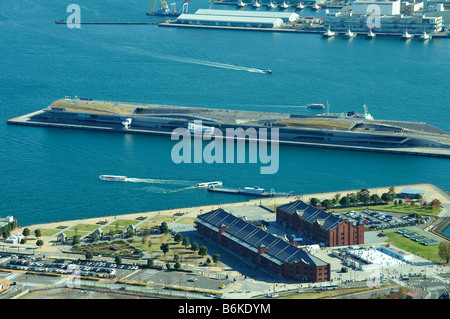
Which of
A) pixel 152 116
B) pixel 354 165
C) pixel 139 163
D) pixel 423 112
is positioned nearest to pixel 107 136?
pixel 152 116

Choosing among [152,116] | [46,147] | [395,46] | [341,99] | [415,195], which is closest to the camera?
[415,195]

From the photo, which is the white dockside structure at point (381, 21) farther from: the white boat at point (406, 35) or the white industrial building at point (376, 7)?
the white boat at point (406, 35)

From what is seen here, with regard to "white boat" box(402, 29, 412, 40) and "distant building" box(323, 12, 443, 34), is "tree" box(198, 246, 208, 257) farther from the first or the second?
"distant building" box(323, 12, 443, 34)

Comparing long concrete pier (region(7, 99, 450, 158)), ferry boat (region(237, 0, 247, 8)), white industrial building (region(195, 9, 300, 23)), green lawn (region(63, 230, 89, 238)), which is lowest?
green lawn (region(63, 230, 89, 238))

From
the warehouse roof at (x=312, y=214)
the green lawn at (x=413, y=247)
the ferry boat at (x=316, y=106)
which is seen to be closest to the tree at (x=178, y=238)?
the warehouse roof at (x=312, y=214)

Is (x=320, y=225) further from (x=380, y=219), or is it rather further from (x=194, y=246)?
(x=194, y=246)

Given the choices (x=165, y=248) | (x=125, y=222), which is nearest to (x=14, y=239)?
(x=125, y=222)

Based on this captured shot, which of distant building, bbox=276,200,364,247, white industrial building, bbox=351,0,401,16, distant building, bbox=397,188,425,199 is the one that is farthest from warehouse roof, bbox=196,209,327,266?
white industrial building, bbox=351,0,401,16

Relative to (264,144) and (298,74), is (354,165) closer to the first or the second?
(264,144)
